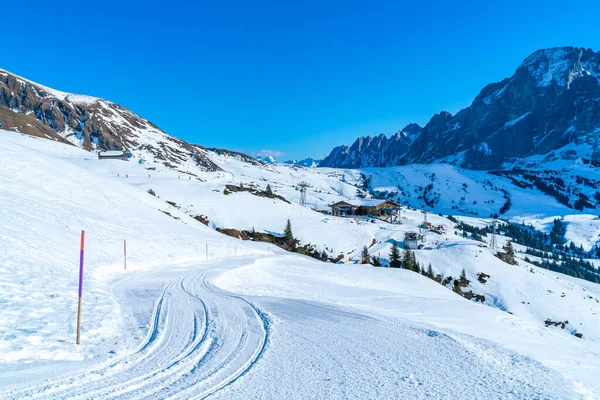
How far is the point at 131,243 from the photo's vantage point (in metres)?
25.4

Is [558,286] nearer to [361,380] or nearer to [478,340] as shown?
[478,340]

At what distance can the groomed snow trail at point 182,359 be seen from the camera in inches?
214

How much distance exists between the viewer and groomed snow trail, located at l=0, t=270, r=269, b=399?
543 centimetres

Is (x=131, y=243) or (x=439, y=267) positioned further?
(x=439, y=267)

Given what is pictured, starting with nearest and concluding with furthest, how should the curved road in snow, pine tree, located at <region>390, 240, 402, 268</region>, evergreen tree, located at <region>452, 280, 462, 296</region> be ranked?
the curved road in snow → evergreen tree, located at <region>452, 280, 462, 296</region> → pine tree, located at <region>390, 240, 402, 268</region>

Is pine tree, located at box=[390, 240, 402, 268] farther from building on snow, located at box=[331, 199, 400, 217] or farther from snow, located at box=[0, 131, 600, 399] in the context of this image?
building on snow, located at box=[331, 199, 400, 217]

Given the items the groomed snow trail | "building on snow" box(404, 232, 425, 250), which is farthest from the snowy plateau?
"building on snow" box(404, 232, 425, 250)

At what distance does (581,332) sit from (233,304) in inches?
1987

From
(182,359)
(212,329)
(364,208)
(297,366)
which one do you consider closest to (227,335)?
(212,329)

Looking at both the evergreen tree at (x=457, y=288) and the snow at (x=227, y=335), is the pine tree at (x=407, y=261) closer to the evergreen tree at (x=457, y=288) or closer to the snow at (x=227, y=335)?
the evergreen tree at (x=457, y=288)

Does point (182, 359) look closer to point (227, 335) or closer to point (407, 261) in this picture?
point (227, 335)

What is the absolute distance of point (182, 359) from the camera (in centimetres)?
686

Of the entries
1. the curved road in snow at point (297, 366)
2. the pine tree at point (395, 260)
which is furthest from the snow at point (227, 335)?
the pine tree at point (395, 260)

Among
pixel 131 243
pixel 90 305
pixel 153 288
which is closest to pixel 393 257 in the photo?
pixel 131 243
